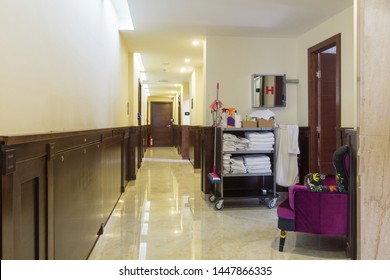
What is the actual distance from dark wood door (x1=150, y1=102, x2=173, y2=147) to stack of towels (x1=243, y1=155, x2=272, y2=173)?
10640 millimetres

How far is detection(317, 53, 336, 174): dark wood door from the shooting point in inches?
171

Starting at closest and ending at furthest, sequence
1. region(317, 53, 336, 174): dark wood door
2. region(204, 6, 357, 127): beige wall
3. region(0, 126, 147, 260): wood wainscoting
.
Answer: region(0, 126, 147, 260): wood wainscoting, region(317, 53, 336, 174): dark wood door, region(204, 6, 357, 127): beige wall

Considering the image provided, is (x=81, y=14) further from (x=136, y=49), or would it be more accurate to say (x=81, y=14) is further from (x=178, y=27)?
(x=136, y=49)

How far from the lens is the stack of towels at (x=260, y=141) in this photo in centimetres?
403

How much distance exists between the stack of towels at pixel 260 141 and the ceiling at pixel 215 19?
5.06ft

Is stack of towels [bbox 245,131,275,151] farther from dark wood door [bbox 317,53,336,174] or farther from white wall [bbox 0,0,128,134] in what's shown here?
white wall [bbox 0,0,128,134]

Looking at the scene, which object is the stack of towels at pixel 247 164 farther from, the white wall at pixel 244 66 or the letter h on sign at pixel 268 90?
the letter h on sign at pixel 268 90

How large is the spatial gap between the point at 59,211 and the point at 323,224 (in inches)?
83.3

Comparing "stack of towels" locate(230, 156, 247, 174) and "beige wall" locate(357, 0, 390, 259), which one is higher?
"beige wall" locate(357, 0, 390, 259)

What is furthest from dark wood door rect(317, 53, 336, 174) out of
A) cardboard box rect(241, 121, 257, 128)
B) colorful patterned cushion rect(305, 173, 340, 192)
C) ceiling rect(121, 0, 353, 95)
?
colorful patterned cushion rect(305, 173, 340, 192)

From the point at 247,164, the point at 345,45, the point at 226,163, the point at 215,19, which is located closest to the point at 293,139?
the point at 247,164

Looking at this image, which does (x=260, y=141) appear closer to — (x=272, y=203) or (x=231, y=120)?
(x=231, y=120)

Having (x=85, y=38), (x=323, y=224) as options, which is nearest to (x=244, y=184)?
(x=323, y=224)

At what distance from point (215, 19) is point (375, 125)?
8.97ft
